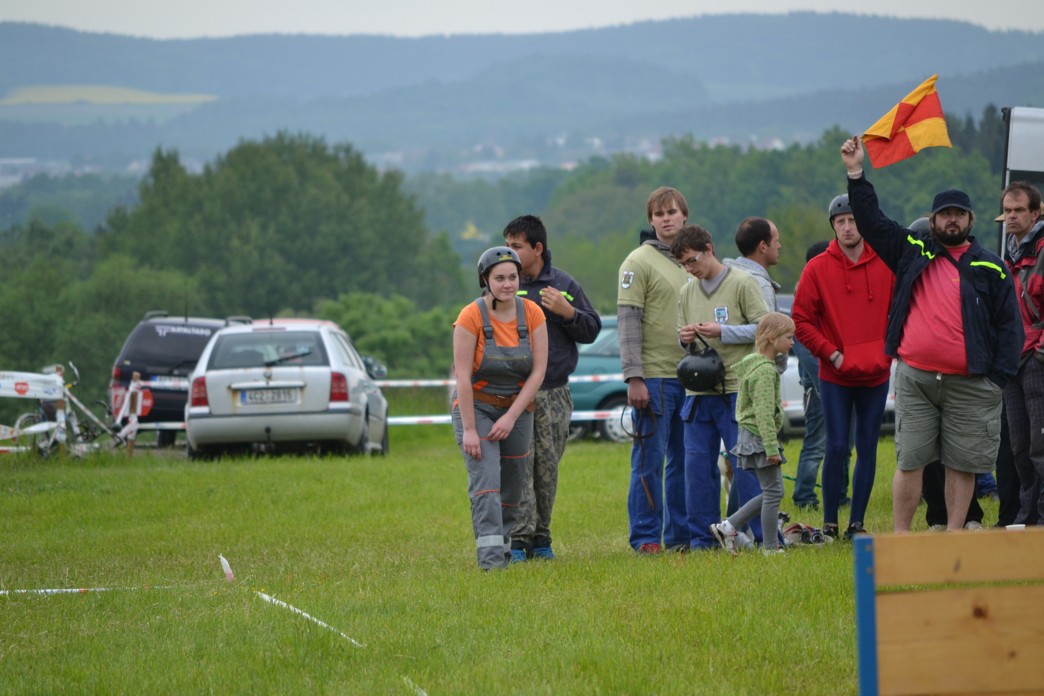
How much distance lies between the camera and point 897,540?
4.28 meters

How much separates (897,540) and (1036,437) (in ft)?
13.4

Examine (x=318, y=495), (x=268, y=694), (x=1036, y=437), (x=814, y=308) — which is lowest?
(x=318, y=495)

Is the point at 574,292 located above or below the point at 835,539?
above

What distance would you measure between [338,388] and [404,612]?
9.66 m

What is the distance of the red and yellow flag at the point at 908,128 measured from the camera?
783 centimetres

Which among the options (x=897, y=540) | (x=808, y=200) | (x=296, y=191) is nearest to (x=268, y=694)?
(x=897, y=540)

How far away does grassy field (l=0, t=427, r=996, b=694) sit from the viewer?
571 cm

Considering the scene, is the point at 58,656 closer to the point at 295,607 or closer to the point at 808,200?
the point at 295,607

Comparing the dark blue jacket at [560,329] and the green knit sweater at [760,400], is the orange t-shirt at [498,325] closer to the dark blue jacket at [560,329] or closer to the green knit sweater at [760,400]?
the dark blue jacket at [560,329]

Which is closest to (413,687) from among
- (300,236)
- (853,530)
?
(853,530)

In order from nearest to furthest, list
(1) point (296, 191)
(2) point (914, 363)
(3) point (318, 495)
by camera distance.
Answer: (2) point (914, 363) → (3) point (318, 495) → (1) point (296, 191)

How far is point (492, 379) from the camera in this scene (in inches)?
320

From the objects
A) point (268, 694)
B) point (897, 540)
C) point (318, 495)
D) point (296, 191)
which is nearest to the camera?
point (897, 540)

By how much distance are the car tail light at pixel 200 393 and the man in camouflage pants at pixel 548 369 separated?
815 cm
